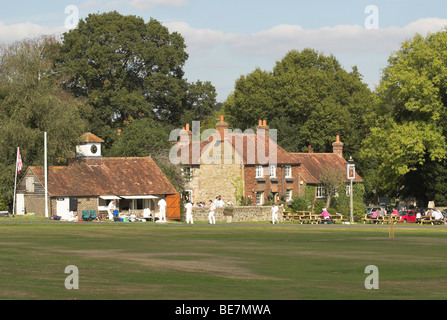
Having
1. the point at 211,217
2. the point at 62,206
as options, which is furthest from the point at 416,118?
the point at 62,206

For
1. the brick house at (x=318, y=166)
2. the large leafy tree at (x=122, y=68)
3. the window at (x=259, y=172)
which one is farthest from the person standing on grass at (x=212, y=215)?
the large leafy tree at (x=122, y=68)

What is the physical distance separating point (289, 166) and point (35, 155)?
2765 cm

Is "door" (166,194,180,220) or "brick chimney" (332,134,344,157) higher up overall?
"brick chimney" (332,134,344,157)

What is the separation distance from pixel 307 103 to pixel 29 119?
137ft

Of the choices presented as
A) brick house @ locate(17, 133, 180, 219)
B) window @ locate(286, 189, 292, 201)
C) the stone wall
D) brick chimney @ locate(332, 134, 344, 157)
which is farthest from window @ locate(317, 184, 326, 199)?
the stone wall

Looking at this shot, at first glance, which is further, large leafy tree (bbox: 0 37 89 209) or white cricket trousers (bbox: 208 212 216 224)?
large leafy tree (bbox: 0 37 89 209)

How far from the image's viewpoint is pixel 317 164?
91.8 metres

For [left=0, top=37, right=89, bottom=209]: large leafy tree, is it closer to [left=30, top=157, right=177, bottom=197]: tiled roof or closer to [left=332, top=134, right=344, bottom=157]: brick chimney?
[left=30, top=157, right=177, bottom=197]: tiled roof

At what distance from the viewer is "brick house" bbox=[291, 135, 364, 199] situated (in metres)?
87.2

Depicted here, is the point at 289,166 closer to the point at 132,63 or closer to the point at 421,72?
the point at 421,72

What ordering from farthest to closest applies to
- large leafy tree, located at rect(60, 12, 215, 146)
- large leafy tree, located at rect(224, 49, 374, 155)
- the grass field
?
large leafy tree, located at rect(224, 49, 374, 155)
large leafy tree, located at rect(60, 12, 215, 146)
the grass field

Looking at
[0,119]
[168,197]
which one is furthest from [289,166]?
[0,119]

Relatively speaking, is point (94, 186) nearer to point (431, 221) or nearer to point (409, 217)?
point (409, 217)
